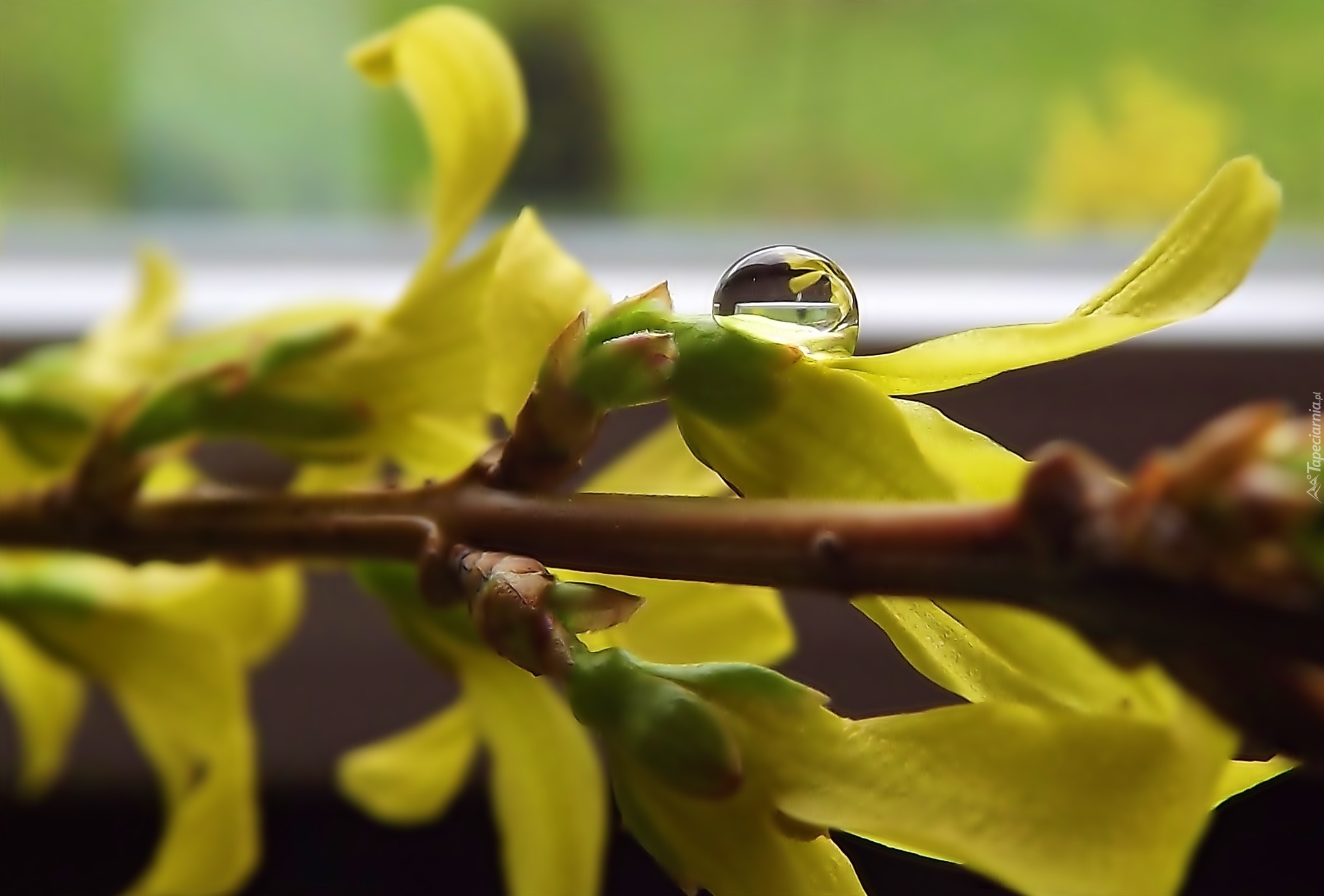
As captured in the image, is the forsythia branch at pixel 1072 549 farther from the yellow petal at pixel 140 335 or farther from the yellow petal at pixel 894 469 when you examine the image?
the yellow petal at pixel 140 335

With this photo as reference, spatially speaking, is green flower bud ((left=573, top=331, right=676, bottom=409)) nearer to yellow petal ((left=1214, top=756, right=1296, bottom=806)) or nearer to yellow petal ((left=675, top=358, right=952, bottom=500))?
yellow petal ((left=675, top=358, right=952, bottom=500))

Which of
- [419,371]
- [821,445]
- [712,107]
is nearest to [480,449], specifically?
[419,371]

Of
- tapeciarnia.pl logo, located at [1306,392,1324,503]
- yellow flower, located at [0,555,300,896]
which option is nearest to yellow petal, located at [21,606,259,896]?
yellow flower, located at [0,555,300,896]

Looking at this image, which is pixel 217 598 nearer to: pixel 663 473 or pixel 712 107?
pixel 663 473

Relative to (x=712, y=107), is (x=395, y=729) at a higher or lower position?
lower

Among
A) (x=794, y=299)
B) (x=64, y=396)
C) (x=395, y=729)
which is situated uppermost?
(x=794, y=299)

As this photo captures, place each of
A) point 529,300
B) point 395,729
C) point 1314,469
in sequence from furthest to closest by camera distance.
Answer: point 395,729, point 529,300, point 1314,469

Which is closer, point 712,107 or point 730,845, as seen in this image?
point 730,845
